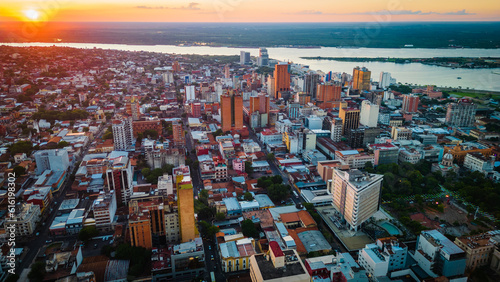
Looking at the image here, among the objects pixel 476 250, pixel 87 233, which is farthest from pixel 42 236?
pixel 476 250

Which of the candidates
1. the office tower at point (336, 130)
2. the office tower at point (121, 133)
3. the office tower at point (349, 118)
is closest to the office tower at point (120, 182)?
the office tower at point (121, 133)

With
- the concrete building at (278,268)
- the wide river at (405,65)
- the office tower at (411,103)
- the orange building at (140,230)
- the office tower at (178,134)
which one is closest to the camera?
the concrete building at (278,268)

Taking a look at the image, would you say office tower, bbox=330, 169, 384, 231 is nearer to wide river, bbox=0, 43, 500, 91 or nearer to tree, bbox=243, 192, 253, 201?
tree, bbox=243, 192, 253, 201

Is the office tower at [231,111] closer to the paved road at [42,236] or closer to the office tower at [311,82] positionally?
the paved road at [42,236]

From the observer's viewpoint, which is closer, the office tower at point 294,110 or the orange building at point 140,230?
the orange building at point 140,230

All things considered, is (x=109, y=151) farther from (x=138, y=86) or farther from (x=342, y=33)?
(x=342, y=33)

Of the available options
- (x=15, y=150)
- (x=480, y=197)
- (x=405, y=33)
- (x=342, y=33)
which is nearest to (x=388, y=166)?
(x=480, y=197)
